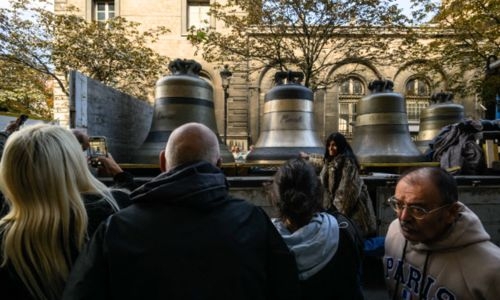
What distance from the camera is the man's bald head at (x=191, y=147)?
1.72 m

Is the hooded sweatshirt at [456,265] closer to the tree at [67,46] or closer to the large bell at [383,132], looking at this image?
the large bell at [383,132]

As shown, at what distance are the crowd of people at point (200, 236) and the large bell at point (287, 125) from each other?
519 cm

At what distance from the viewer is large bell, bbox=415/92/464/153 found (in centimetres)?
1177

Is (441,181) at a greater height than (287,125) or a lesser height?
lesser

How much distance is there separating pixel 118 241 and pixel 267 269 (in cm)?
56

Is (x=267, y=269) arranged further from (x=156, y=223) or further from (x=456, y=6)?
(x=456, y=6)

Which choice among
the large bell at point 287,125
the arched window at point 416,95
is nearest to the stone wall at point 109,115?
the large bell at point 287,125

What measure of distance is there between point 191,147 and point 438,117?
11675 millimetres

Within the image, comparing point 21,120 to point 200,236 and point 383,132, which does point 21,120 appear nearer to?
point 200,236

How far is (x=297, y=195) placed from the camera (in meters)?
2.07

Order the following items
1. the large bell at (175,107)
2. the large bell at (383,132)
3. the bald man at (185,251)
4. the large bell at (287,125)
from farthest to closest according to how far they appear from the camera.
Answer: the large bell at (383,132), the large bell at (287,125), the large bell at (175,107), the bald man at (185,251)

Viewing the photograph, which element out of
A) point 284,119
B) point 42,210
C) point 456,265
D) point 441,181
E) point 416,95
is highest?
point 416,95

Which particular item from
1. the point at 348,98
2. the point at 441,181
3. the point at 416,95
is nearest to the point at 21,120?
the point at 441,181

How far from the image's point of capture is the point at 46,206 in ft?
5.77
